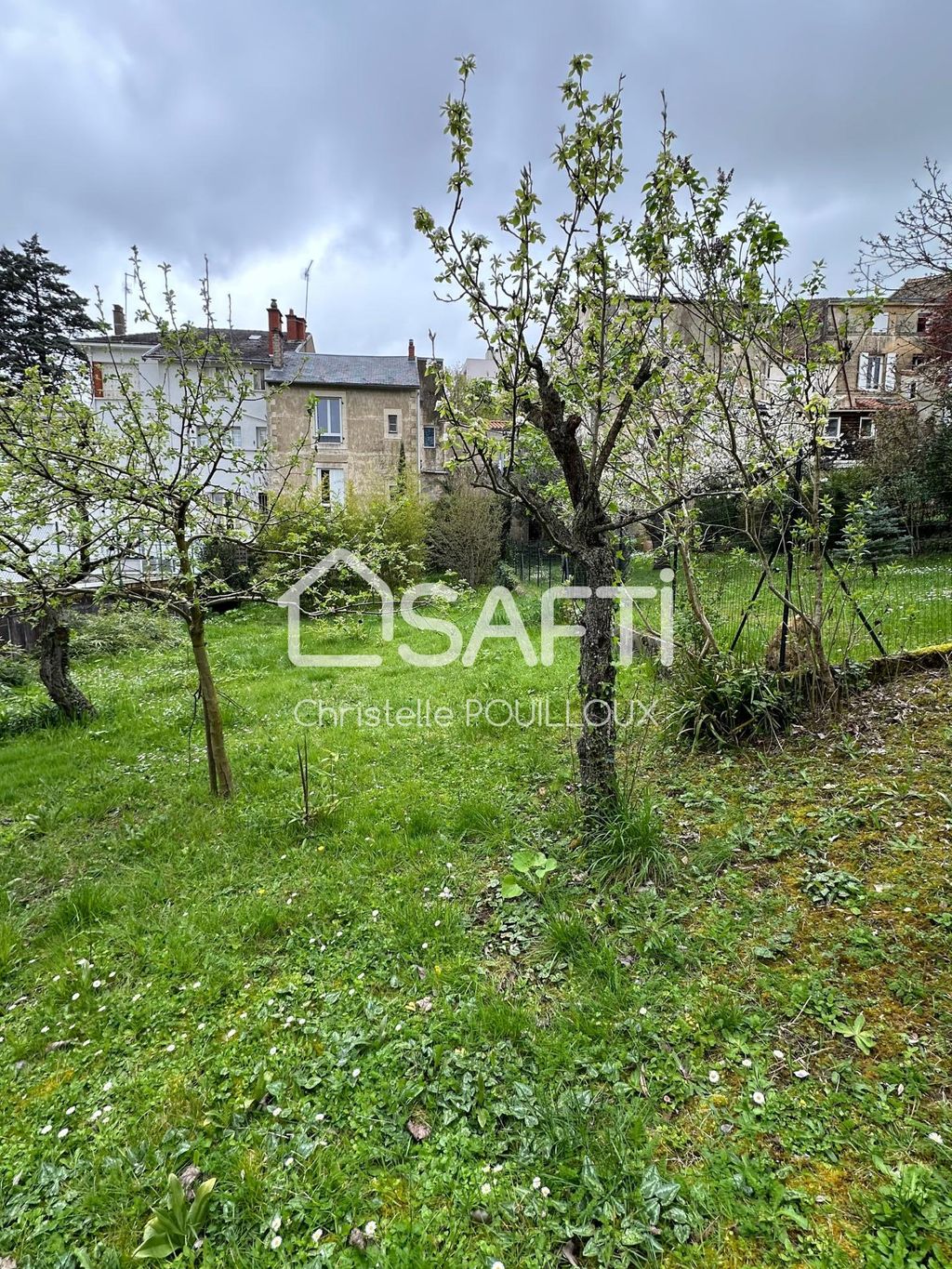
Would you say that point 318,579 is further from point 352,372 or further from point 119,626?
point 352,372

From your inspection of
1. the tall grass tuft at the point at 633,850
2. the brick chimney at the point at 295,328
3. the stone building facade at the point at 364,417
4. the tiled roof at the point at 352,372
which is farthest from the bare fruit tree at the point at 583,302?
the brick chimney at the point at 295,328

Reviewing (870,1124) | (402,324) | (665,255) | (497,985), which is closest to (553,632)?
(665,255)

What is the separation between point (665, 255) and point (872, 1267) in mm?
A: 4104

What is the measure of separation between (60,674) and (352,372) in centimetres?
2022

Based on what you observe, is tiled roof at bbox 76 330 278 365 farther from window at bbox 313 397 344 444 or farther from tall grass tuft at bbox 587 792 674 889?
tall grass tuft at bbox 587 792 674 889

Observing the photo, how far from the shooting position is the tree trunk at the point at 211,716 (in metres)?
3.92

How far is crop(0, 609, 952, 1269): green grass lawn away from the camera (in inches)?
60.8

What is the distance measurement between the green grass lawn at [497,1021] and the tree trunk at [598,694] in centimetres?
36

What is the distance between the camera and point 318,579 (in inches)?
186

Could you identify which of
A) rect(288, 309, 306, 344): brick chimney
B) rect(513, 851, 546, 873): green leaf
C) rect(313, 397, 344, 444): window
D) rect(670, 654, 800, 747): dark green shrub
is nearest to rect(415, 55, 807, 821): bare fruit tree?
rect(513, 851, 546, 873): green leaf

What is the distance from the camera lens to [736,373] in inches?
143

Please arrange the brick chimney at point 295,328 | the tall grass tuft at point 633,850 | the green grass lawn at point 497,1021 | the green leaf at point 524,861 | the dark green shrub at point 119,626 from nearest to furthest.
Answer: the green grass lawn at point 497,1021 → the tall grass tuft at point 633,850 → the green leaf at point 524,861 → the dark green shrub at point 119,626 → the brick chimney at point 295,328

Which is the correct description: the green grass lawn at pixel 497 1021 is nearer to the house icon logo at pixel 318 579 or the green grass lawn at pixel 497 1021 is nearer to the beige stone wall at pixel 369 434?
the house icon logo at pixel 318 579

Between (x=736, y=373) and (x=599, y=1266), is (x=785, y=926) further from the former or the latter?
(x=736, y=373)
